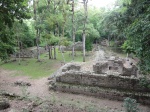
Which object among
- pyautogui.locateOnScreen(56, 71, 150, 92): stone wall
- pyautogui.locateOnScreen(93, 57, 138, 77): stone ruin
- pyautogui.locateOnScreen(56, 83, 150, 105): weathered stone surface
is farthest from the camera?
pyautogui.locateOnScreen(93, 57, 138, 77): stone ruin

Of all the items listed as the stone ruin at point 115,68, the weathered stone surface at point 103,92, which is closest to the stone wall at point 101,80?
the weathered stone surface at point 103,92

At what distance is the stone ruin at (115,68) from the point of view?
1164 centimetres

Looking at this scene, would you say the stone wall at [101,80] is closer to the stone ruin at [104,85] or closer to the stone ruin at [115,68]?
the stone ruin at [104,85]

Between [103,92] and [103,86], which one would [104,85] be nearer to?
[103,86]

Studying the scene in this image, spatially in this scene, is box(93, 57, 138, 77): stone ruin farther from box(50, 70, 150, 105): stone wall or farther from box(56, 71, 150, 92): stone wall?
box(50, 70, 150, 105): stone wall

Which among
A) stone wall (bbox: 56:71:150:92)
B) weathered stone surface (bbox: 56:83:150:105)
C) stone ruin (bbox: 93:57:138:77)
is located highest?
stone ruin (bbox: 93:57:138:77)

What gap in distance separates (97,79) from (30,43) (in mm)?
23757

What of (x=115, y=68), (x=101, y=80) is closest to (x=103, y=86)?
(x=101, y=80)

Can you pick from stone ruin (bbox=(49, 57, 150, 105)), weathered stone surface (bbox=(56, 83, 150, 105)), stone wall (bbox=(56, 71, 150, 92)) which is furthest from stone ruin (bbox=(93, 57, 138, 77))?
weathered stone surface (bbox=(56, 83, 150, 105))

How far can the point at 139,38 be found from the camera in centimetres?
616

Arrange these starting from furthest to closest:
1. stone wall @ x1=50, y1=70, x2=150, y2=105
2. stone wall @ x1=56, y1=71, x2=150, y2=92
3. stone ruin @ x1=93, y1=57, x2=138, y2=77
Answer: stone ruin @ x1=93, y1=57, x2=138, y2=77, stone wall @ x1=56, y1=71, x2=150, y2=92, stone wall @ x1=50, y1=70, x2=150, y2=105

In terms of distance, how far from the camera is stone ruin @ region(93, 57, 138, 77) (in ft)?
38.2

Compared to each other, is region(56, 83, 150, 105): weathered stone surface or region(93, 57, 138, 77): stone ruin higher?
region(93, 57, 138, 77): stone ruin

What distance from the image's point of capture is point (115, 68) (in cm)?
1408
